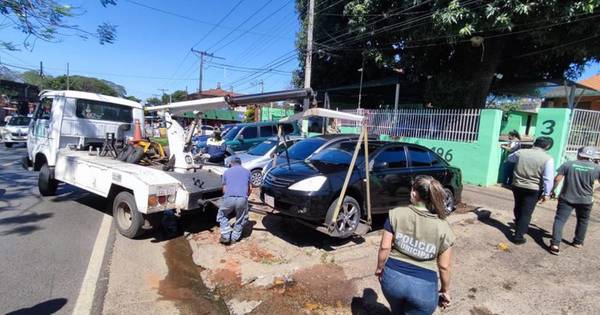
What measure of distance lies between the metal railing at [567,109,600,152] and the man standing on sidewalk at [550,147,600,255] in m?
5.54

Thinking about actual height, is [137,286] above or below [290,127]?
below

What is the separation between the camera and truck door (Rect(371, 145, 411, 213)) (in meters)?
5.82

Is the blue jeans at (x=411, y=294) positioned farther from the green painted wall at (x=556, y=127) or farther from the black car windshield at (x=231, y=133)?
the black car windshield at (x=231, y=133)

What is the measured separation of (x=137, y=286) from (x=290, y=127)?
436 inches

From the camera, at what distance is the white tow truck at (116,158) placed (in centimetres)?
515

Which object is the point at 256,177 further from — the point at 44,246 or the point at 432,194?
the point at 432,194

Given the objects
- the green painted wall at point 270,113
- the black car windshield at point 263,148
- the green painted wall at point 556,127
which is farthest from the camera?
the green painted wall at point 270,113

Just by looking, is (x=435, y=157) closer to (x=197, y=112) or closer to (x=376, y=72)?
(x=197, y=112)

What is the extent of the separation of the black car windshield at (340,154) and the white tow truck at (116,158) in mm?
1433

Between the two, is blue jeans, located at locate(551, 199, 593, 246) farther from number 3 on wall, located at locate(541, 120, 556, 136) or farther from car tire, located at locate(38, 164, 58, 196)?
car tire, located at locate(38, 164, 58, 196)

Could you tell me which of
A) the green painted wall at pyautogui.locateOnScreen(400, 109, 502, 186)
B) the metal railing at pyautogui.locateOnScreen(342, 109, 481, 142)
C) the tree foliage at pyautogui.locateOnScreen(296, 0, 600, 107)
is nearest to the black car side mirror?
the green painted wall at pyautogui.locateOnScreen(400, 109, 502, 186)

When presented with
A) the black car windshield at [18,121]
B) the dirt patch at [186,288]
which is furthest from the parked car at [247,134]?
the black car windshield at [18,121]

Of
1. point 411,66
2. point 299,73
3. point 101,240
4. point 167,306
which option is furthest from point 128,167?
point 299,73

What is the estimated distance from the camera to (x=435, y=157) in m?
7.14
